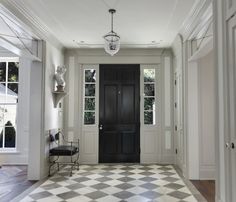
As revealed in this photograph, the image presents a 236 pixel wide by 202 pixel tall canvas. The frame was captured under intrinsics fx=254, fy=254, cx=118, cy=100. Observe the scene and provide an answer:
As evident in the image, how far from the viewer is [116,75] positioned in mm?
6680

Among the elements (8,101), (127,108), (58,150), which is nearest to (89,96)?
(127,108)

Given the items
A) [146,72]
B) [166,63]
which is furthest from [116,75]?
[166,63]

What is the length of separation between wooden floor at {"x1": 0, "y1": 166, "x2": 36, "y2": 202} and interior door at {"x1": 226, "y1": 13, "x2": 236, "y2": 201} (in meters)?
3.13

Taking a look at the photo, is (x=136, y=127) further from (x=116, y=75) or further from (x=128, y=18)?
(x=128, y=18)

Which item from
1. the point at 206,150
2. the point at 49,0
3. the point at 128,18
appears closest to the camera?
the point at 49,0

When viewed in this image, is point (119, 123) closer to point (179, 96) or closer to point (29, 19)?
point (179, 96)

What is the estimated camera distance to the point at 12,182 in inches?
187

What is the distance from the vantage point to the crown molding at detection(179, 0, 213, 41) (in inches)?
142

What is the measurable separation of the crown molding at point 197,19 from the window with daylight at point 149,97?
178 cm

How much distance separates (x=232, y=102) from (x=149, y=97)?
13.4 ft

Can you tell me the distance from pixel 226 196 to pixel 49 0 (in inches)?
137

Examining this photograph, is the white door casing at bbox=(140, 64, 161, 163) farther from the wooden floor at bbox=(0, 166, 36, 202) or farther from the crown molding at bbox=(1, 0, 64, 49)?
the wooden floor at bbox=(0, 166, 36, 202)

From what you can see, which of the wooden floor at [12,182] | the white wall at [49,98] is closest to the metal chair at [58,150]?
the white wall at [49,98]

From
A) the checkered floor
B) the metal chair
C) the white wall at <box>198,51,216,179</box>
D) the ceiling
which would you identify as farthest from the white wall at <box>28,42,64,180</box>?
the white wall at <box>198,51,216,179</box>
